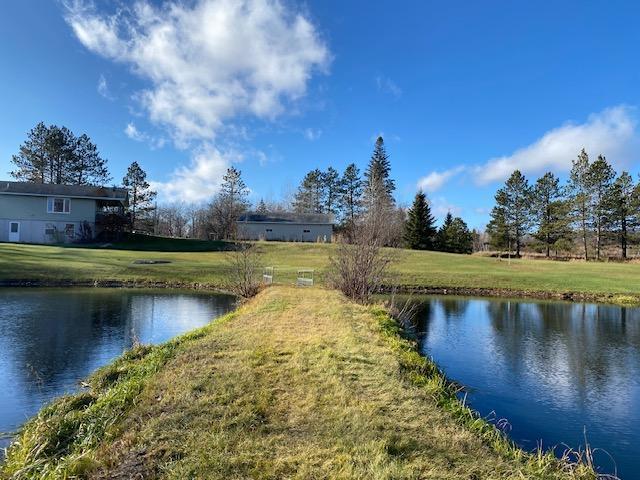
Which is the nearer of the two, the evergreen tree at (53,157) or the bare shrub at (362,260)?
the bare shrub at (362,260)

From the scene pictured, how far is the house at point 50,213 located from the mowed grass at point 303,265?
8.00 metres

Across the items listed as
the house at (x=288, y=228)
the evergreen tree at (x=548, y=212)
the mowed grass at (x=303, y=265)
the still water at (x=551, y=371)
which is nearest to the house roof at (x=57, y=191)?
the mowed grass at (x=303, y=265)

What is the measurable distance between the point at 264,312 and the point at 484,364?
6055 millimetres

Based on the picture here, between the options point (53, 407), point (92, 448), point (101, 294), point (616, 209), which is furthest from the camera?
point (616, 209)

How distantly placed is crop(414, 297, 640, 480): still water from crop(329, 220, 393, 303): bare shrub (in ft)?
8.10

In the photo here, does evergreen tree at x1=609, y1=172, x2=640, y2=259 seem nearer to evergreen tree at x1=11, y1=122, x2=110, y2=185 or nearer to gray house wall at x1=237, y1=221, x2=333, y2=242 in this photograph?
gray house wall at x1=237, y1=221, x2=333, y2=242

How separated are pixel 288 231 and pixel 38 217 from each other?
25.4 metres

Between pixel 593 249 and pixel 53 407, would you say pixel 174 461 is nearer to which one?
pixel 53 407

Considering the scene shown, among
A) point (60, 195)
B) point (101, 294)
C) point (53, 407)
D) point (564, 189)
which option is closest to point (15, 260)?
point (101, 294)

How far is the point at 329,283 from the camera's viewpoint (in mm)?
19047

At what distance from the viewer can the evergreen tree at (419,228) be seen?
169ft

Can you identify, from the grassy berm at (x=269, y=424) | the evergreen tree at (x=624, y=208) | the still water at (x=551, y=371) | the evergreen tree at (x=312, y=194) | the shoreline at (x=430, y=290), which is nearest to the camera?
the grassy berm at (x=269, y=424)

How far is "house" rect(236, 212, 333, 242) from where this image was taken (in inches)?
2085

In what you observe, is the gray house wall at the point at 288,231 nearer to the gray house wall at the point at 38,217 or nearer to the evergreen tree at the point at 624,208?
the gray house wall at the point at 38,217
